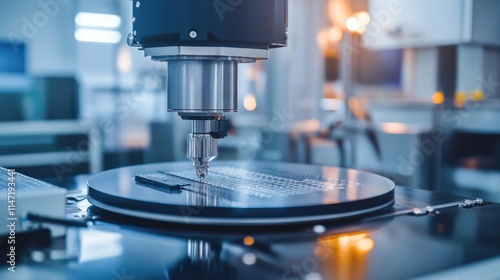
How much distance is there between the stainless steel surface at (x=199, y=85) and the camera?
2.32ft

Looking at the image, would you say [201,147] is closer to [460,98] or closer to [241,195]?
[241,195]

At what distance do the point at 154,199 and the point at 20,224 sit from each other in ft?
0.55

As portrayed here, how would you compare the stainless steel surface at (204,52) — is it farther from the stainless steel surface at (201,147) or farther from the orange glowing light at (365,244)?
the orange glowing light at (365,244)

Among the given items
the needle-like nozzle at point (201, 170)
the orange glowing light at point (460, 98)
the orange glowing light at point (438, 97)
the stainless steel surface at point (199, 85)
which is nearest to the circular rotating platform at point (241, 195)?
the needle-like nozzle at point (201, 170)

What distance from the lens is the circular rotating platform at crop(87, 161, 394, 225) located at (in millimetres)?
626

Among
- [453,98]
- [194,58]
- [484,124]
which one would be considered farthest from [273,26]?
[453,98]

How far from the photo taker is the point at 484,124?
9.02ft

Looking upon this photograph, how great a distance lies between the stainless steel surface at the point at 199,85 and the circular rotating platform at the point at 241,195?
0.40ft

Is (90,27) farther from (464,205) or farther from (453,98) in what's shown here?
(464,205)

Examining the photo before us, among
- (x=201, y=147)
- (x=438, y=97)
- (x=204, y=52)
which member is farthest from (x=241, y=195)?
(x=438, y=97)

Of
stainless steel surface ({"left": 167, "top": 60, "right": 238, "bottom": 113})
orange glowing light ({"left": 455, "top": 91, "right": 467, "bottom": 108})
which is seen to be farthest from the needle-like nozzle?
orange glowing light ({"left": 455, "top": 91, "right": 467, "bottom": 108})

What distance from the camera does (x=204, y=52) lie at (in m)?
0.69

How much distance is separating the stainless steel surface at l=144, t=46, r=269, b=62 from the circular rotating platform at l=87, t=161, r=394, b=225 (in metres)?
0.19

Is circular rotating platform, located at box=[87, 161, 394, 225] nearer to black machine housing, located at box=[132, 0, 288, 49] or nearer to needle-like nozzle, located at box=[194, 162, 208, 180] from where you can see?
needle-like nozzle, located at box=[194, 162, 208, 180]
